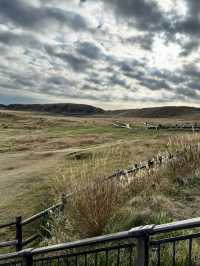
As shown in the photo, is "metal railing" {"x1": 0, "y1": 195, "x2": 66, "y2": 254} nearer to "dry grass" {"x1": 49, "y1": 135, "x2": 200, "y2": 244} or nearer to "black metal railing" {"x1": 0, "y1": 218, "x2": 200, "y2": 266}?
"dry grass" {"x1": 49, "y1": 135, "x2": 200, "y2": 244}

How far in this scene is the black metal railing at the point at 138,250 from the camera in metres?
3.52

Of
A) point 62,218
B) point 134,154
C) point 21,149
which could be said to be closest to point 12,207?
point 62,218

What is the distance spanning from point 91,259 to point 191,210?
9.22 ft

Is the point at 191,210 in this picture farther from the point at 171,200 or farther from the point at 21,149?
the point at 21,149

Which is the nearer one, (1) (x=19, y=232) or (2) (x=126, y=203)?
(2) (x=126, y=203)

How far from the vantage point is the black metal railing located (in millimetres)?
3520

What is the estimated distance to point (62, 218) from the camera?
26.9ft

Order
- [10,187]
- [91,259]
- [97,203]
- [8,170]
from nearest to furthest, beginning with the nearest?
[91,259], [97,203], [10,187], [8,170]

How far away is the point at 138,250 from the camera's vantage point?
3680 mm

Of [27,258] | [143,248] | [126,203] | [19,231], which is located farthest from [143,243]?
[19,231]

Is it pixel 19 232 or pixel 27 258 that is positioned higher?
pixel 27 258

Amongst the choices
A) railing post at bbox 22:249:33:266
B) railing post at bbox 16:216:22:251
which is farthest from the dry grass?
railing post at bbox 22:249:33:266

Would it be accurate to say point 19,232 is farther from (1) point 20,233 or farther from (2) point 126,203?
(2) point 126,203

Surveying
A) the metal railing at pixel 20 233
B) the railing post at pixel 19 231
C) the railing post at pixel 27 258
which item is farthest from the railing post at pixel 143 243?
the railing post at pixel 19 231
